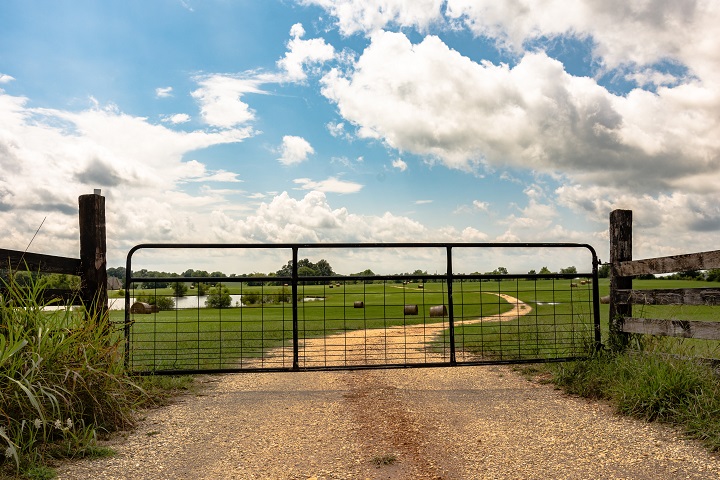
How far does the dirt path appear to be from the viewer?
4617 mm

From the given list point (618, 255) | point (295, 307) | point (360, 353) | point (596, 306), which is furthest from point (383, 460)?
point (360, 353)

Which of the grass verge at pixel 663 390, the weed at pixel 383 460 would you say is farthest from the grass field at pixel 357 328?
the weed at pixel 383 460

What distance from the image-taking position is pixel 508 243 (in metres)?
8.44

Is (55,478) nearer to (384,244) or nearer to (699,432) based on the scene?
(384,244)

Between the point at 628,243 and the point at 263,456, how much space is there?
21.3ft

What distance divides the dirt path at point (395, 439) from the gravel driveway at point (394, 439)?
12 millimetres

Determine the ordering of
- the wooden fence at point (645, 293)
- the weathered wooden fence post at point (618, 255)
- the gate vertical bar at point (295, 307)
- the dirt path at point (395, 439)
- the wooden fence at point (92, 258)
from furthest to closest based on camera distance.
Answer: the weathered wooden fence post at point (618, 255), the gate vertical bar at point (295, 307), the wooden fence at point (92, 258), the wooden fence at point (645, 293), the dirt path at point (395, 439)

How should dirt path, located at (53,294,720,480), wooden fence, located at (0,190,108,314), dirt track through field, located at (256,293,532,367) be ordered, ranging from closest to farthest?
1. dirt path, located at (53,294,720,480)
2. wooden fence, located at (0,190,108,314)
3. dirt track through field, located at (256,293,532,367)

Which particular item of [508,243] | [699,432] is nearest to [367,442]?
[699,432]

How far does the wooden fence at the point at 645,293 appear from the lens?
6629 millimetres

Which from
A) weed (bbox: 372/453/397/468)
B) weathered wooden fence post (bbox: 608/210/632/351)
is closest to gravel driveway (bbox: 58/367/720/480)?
weed (bbox: 372/453/397/468)

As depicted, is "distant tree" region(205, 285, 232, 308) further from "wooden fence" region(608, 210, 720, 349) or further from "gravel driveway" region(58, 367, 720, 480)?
"wooden fence" region(608, 210, 720, 349)

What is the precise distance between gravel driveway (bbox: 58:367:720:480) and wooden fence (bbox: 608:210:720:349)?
1.56 m

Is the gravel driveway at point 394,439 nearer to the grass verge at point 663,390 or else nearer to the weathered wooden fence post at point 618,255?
the grass verge at point 663,390
